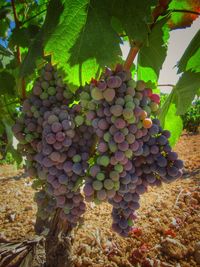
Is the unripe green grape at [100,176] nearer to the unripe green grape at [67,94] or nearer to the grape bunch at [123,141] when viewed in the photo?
the grape bunch at [123,141]

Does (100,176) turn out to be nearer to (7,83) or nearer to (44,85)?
→ (44,85)

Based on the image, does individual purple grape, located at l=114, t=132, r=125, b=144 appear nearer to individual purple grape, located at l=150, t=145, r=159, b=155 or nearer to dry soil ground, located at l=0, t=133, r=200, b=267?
individual purple grape, located at l=150, t=145, r=159, b=155

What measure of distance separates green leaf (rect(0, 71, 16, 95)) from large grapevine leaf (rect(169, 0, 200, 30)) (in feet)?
3.92

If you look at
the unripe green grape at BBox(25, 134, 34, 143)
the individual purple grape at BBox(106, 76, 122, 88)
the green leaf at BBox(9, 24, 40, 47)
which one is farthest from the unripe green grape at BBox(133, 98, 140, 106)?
the green leaf at BBox(9, 24, 40, 47)

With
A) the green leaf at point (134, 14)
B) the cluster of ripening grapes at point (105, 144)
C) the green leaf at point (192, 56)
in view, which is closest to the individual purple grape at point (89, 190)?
the cluster of ripening grapes at point (105, 144)

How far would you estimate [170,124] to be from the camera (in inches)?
80.8

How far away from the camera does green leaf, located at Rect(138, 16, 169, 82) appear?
1.53 metres

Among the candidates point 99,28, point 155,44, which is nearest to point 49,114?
point 99,28

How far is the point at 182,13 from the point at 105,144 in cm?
87

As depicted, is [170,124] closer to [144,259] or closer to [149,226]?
[144,259]

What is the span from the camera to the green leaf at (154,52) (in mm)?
1529

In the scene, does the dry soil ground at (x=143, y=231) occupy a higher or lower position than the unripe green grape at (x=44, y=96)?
lower

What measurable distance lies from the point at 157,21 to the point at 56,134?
2.44 ft

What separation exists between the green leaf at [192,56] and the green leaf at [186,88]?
1.8 inches
